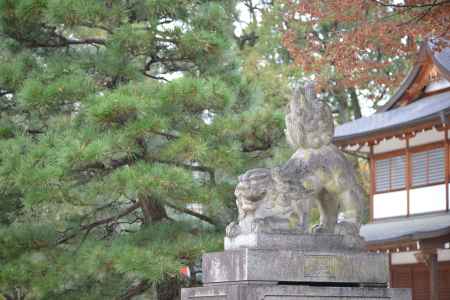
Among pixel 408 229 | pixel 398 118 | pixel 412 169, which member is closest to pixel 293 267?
pixel 408 229

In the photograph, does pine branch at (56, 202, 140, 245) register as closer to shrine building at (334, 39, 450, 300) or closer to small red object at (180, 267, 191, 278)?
small red object at (180, 267, 191, 278)

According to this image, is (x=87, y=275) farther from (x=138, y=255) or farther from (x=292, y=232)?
(x=292, y=232)

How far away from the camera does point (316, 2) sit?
16391mm

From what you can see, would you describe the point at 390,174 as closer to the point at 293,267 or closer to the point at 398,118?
the point at 398,118

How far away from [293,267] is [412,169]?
13.8m

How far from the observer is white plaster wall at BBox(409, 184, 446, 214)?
2045 centimetres

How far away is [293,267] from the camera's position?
8125 millimetres

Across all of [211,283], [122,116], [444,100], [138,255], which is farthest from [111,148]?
[444,100]

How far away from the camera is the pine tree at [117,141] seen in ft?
42.1

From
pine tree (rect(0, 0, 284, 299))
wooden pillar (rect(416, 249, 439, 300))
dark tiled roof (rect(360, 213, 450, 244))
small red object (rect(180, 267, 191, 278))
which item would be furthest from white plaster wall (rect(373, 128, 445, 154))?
small red object (rect(180, 267, 191, 278))

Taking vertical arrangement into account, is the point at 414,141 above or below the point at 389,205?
above

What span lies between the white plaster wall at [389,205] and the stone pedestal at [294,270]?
13.2 metres

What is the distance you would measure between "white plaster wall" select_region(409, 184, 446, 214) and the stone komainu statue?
1205 centimetres

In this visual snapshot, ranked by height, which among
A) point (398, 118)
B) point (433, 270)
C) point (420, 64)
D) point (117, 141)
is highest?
point (420, 64)
